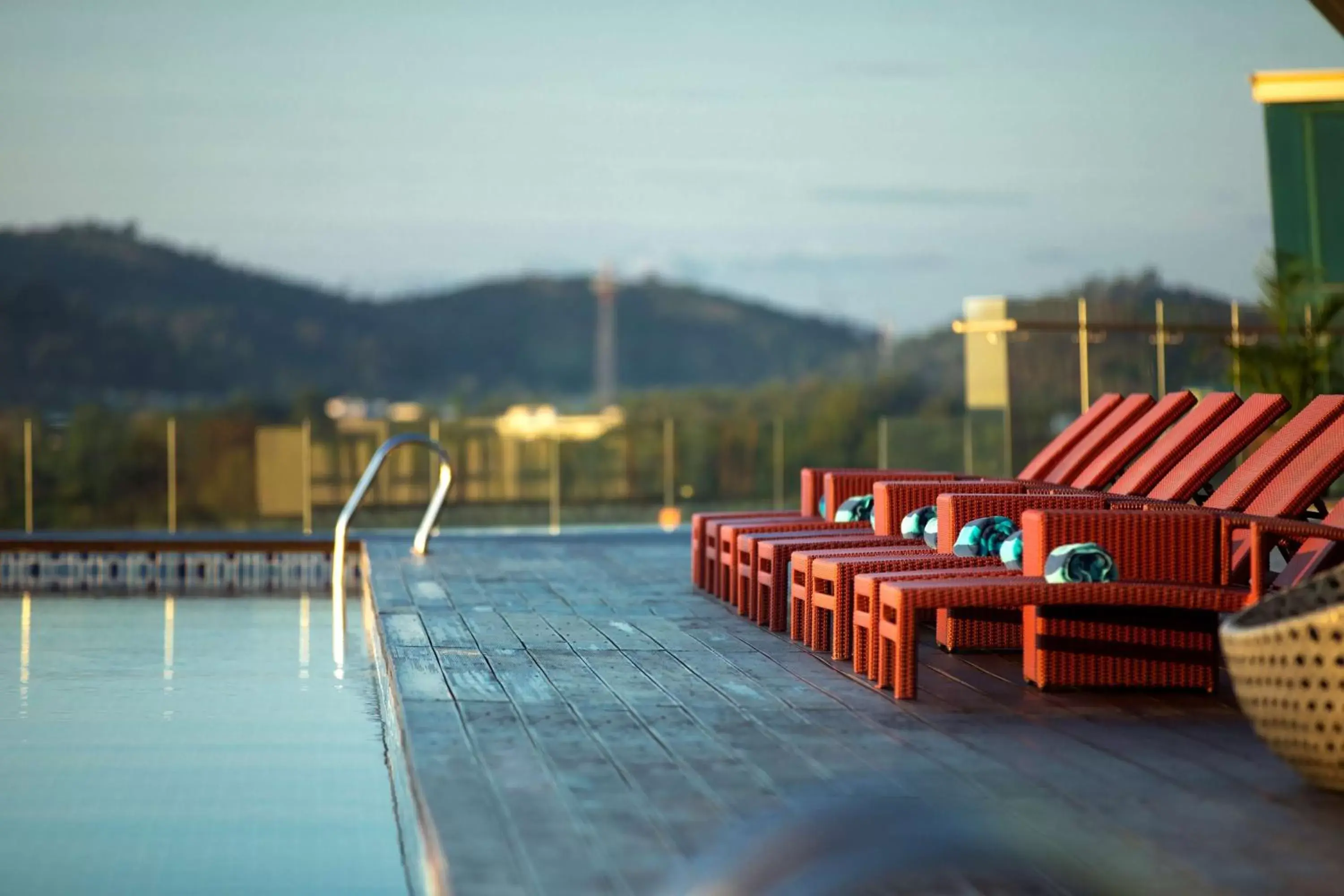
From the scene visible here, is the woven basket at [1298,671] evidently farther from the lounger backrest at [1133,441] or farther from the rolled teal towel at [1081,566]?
the lounger backrest at [1133,441]

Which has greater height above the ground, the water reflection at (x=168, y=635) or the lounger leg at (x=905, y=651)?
the lounger leg at (x=905, y=651)

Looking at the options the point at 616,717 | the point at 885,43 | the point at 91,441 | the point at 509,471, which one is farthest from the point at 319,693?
the point at 885,43

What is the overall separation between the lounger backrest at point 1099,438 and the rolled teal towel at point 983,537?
90.9 inches

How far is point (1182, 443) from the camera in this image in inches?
280

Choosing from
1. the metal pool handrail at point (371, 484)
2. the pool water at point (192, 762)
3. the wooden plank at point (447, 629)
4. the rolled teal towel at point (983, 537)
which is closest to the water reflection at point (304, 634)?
the pool water at point (192, 762)

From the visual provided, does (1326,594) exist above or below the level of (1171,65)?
below

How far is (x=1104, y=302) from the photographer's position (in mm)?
13492

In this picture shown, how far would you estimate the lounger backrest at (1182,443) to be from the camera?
7082 millimetres

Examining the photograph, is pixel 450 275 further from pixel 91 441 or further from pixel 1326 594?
pixel 1326 594

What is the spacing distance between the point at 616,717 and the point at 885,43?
2498 cm

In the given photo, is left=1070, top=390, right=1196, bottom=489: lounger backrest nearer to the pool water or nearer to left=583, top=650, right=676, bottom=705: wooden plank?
left=583, top=650, right=676, bottom=705: wooden plank

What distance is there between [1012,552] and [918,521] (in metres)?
1.19

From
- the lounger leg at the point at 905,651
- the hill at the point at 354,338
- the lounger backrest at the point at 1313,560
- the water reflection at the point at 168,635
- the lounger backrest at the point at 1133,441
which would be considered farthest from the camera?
the hill at the point at 354,338

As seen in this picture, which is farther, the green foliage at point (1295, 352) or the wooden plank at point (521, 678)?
the green foliage at point (1295, 352)
